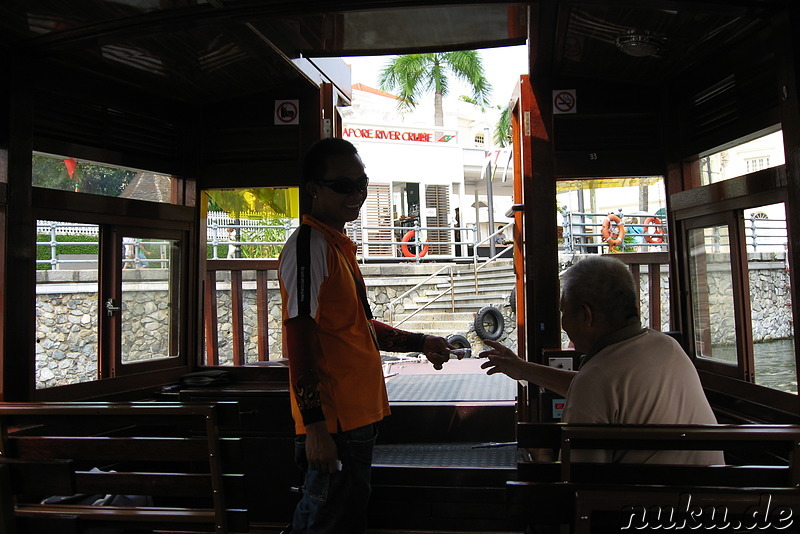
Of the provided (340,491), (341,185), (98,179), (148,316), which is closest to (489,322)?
(148,316)

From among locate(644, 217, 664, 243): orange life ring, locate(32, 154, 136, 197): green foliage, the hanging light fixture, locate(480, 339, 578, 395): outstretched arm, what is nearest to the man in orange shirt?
locate(480, 339, 578, 395): outstretched arm

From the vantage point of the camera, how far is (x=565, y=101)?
A: 11.6 feet

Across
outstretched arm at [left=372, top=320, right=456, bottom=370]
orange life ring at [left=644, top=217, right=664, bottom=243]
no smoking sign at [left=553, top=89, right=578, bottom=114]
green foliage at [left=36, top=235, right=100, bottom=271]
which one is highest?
no smoking sign at [left=553, top=89, right=578, bottom=114]

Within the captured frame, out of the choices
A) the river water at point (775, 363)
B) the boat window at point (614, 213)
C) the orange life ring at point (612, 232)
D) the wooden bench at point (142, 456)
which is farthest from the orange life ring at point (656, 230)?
the wooden bench at point (142, 456)

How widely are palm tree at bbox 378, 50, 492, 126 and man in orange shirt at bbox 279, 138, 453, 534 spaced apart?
64.2 ft

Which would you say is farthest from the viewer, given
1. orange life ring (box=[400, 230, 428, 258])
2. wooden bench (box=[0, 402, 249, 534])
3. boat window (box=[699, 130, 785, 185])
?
orange life ring (box=[400, 230, 428, 258])

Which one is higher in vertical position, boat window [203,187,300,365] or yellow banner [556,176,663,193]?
yellow banner [556,176,663,193]

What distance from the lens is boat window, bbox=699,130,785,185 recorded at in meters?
2.77

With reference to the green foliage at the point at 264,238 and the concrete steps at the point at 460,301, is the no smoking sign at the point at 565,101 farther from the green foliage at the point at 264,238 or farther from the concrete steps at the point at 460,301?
the concrete steps at the point at 460,301

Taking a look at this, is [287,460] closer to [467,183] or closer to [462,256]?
[462,256]

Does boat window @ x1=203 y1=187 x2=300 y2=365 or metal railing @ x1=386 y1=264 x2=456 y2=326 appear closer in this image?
boat window @ x1=203 y1=187 x2=300 y2=365

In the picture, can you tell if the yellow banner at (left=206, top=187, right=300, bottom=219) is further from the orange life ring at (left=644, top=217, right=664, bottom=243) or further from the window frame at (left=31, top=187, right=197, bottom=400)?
the orange life ring at (left=644, top=217, right=664, bottom=243)

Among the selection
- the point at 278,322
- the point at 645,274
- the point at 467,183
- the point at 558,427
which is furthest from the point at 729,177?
the point at 467,183

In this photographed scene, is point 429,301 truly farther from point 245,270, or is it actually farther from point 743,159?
point 743,159
